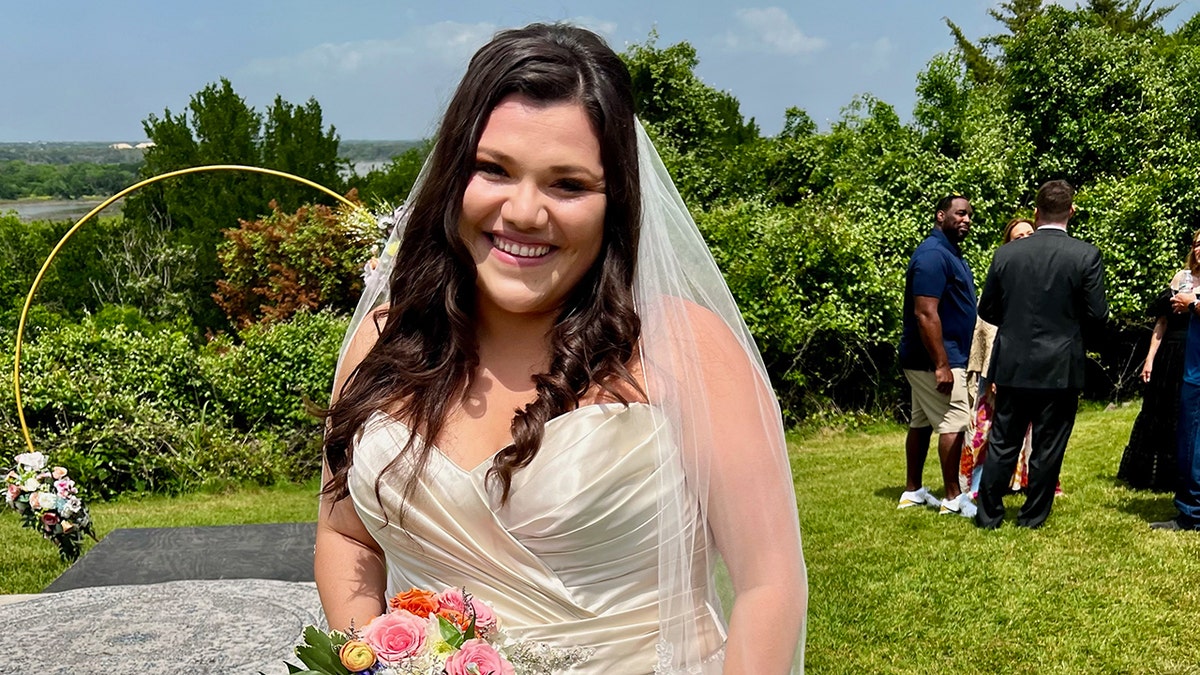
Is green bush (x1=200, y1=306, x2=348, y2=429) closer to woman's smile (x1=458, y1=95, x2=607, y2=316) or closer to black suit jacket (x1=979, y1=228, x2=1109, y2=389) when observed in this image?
black suit jacket (x1=979, y1=228, x2=1109, y2=389)

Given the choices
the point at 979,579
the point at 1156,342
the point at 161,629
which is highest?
the point at 1156,342

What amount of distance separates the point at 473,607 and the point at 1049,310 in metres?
5.56

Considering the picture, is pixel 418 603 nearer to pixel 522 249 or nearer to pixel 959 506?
pixel 522 249

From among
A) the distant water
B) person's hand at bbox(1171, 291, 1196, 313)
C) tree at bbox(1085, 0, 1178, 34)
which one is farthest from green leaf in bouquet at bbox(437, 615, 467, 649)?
tree at bbox(1085, 0, 1178, 34)

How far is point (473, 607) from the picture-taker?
1760 mm

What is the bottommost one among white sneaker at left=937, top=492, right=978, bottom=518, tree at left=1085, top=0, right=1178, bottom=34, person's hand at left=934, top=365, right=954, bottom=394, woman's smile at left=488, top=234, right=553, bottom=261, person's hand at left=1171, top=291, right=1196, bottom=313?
white sneaker at left=937, top=492, right=978, bottom=518

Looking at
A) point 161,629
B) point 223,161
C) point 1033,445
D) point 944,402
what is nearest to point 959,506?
point 944,402

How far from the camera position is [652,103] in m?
17.7

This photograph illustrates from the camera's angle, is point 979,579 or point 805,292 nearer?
point 979,579

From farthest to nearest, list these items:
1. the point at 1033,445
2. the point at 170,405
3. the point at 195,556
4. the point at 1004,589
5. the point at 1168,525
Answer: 1. the point at 170,405
2. the point at 1168,525
3. the point at 1033,445
4. the point at 195,556
5. the point at 1004,589

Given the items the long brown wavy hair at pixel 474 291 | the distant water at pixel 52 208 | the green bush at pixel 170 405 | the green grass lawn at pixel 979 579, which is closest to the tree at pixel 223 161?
the distant water at pixel 52 208

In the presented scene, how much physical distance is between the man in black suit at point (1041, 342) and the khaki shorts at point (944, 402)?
1.17 feet

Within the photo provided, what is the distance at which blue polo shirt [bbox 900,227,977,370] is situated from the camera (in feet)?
22.4

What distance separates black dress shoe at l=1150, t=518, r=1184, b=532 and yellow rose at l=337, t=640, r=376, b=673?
634 cm
